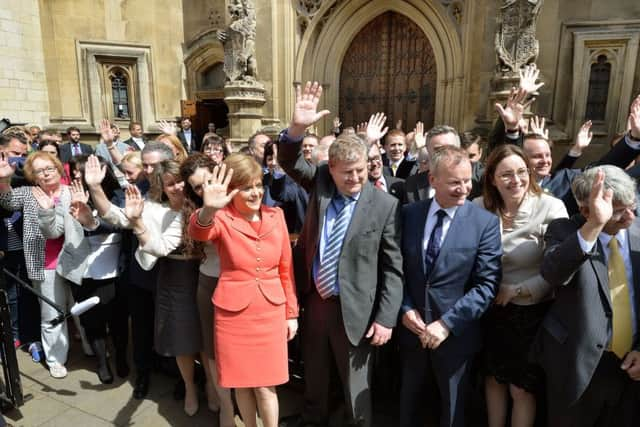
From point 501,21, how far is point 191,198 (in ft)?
19.4

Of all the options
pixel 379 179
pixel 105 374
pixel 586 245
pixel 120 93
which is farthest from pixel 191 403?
pixel 120 93

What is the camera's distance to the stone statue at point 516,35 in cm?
598

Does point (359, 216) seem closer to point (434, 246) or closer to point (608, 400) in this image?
point (434, 246)

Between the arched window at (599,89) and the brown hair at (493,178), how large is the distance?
19.4 feet

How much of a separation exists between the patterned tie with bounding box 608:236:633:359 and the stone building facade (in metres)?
5.26

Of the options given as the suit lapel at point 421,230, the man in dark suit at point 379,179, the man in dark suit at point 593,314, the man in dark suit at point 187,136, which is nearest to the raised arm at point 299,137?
the suit lapel at point 421,230

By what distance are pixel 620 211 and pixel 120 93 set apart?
1173 centimetres

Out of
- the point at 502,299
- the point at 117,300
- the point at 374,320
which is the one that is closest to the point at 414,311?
the point at 374,320

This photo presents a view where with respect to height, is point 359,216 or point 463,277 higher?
point 359,216

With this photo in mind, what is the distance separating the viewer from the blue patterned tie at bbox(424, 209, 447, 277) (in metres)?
2.17

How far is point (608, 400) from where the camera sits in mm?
1954

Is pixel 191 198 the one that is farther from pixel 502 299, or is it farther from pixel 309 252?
pixel 502 299


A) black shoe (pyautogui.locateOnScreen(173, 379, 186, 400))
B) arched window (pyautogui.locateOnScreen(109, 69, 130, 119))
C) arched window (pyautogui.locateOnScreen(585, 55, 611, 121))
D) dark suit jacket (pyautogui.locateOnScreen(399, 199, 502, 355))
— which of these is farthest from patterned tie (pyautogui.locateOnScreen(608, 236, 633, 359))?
arched window (pyautogui.locateOnScreen(109, 69, 130, 119))

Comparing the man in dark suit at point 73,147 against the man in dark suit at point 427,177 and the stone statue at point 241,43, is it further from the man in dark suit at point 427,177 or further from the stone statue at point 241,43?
the man in dark suit at point 427,177
